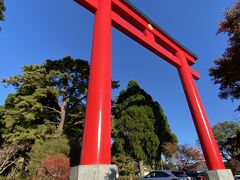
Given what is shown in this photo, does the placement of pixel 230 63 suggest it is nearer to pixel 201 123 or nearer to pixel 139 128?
pixel 201 123

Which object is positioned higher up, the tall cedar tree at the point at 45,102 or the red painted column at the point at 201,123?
the tall cedar tree at the point at 45,102

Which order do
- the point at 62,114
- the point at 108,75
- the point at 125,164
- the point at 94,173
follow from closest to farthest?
the point at 94,173
the point at 108,75
the point at 125,164
the point at 62,114

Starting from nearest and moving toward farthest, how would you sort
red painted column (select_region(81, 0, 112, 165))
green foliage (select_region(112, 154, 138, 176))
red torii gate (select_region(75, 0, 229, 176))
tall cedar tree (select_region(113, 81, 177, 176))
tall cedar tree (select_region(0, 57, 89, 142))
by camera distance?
red painted column (select_region(81, 0, 112, 165)) < red torii gate (select_region(75, 0, 229, 176)) < tall cedar tree (select_region(0, 57, 89, 142)) < green foliage (select_region(112, 154, 138, 176)) < tall cedar tree (select_region(113, 81, 177, 176))

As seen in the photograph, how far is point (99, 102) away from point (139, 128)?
47.1 feet

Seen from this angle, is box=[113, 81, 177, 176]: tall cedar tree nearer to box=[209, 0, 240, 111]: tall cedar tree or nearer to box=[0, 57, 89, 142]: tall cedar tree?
box=[0, 57, 89, 142]: tall cedar tree

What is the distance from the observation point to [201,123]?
9680 millimetres

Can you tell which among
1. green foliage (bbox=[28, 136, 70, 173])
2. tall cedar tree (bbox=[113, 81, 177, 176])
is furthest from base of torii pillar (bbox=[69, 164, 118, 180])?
tall cedar tree (bbox=[113, 81, 177, 176])

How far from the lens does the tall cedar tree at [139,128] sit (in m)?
18.5

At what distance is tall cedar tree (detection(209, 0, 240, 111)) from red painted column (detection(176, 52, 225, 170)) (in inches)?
49.0

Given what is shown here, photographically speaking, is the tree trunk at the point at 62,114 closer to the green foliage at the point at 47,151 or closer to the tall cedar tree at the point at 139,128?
the green foliage at the point at 47,151

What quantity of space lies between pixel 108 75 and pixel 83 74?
1422 centimetres

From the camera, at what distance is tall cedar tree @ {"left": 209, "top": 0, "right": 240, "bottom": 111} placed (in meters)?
7.19

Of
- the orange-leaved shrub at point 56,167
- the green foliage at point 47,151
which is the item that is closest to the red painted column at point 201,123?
the orange-leaved shrub at point 56,167

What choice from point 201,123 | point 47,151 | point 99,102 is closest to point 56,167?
point 47,151
